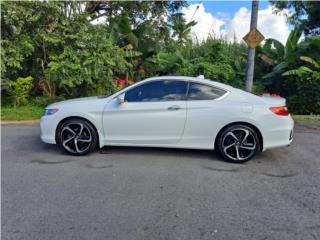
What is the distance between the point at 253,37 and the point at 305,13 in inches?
352

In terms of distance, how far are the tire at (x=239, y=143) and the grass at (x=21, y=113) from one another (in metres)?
6.13

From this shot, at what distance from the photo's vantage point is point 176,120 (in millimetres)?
5844

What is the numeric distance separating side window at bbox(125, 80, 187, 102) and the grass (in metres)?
4.81

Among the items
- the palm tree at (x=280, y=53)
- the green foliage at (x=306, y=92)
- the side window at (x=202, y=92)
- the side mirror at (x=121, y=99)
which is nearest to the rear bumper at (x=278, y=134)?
the side window at (x=202, y=92)

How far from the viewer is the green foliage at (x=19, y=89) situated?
35.1 ft

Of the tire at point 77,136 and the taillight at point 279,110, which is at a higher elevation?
the taillight at point 279,110

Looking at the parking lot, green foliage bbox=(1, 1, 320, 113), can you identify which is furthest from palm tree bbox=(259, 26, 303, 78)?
the parking lot

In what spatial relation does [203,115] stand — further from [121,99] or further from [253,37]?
[253,37]

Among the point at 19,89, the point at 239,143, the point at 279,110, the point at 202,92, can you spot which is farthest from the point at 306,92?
the point at 19,89

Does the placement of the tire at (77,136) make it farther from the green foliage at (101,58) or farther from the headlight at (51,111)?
the green foliage at (101,58)

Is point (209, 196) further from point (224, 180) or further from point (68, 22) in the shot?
point (68, 22)

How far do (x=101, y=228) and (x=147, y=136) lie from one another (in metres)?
2.63

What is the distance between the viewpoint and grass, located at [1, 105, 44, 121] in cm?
960

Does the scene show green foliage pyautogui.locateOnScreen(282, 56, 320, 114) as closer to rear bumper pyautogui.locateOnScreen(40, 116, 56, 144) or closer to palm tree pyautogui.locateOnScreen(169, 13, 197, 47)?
palm tree pyautogui.locateOnScreen(169, 13, 197, 47)
